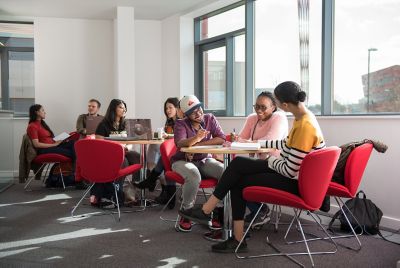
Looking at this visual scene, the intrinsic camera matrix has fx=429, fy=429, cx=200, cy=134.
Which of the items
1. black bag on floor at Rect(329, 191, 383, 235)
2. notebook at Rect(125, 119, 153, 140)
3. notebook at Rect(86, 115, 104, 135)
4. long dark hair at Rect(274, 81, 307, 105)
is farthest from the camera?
notebook at Rect(86, 115, 104, 135)

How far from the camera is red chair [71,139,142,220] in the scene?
4.33m

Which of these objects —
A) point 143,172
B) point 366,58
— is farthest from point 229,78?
point 366,58

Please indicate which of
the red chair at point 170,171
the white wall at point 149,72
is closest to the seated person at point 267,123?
the red chair at point 170,171

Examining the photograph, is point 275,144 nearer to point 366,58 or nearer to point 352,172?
point 352,172

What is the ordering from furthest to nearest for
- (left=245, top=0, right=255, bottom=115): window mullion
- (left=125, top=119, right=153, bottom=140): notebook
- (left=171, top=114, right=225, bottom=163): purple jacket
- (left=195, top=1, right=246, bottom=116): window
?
(left=195, top=1, right=246, bottom=116): window
(left=245, top=0, right=255, bottom=115): window mullion
(left=125, top=119, right=153, bottom=140): notebook
(left=171, top=114, right=225, bottom=163): purple jacket

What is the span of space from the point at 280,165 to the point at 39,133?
4722 mm

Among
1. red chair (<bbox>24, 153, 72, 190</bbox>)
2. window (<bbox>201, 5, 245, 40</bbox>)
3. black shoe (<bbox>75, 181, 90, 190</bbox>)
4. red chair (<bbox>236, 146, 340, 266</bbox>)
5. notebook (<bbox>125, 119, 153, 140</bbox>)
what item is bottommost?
black shoe (<bbox>75, 181, 90, 190</bbox>)

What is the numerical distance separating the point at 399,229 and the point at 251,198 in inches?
67.1

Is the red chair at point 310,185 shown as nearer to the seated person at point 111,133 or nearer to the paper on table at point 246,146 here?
the paper on table at point 246,146

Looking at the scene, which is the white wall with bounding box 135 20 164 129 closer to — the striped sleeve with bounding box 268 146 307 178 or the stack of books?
the stack of books

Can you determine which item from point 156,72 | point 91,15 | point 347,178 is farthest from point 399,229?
point 91,15

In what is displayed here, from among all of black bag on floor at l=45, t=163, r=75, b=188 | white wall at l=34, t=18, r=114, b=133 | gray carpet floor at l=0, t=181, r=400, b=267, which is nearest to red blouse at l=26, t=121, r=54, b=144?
black bag on floor at l=45, t=163, r=75, b=188

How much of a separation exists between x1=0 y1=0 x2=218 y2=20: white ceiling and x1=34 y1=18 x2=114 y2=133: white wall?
256 mm

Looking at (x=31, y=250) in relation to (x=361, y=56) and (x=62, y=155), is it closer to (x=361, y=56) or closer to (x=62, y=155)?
(x=62, y=155)
